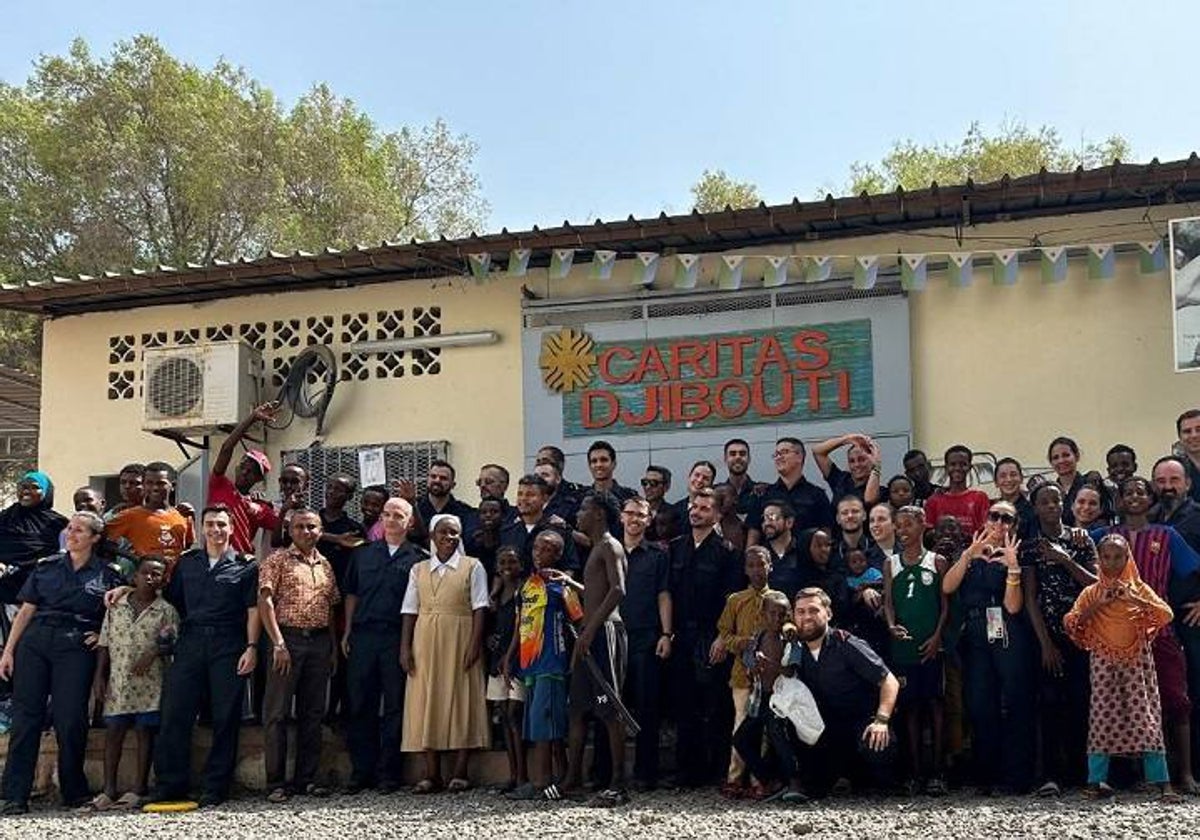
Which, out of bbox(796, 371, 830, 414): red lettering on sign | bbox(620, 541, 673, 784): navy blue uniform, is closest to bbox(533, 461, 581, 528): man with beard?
bbox(620, 541, 673, 784): navy blue uniform

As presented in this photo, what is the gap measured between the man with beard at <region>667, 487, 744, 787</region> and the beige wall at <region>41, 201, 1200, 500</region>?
235 centimetres

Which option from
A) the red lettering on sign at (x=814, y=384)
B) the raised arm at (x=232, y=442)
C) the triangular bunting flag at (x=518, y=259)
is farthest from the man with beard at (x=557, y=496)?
the raised arm at (x=232, y=442)

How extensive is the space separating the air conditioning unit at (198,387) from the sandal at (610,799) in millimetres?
4789

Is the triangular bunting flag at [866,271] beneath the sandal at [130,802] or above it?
above

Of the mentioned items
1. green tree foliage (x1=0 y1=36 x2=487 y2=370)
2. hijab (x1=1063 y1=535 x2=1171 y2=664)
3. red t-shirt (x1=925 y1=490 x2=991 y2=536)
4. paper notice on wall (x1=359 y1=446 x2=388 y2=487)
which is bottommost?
hijab (x1=1063 y1=535 x2=1171 y2=664)

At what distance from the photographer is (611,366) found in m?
9.85

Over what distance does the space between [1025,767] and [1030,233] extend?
3.80 metres

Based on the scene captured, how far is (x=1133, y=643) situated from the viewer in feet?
21.0

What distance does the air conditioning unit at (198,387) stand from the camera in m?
10.3

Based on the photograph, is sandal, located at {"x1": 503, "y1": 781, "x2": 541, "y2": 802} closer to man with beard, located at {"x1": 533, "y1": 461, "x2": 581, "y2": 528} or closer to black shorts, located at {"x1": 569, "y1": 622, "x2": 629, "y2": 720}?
black shorts, located at {"x1": 569, "y1": 622, "x2": 629, "y2": 720}

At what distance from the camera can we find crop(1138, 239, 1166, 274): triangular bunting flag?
28.0 feet

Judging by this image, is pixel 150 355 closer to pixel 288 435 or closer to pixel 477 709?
pixel 288 435

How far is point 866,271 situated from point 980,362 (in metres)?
0.96

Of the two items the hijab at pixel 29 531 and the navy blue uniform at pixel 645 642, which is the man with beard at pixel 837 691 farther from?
the hijab at pixel 29 531
